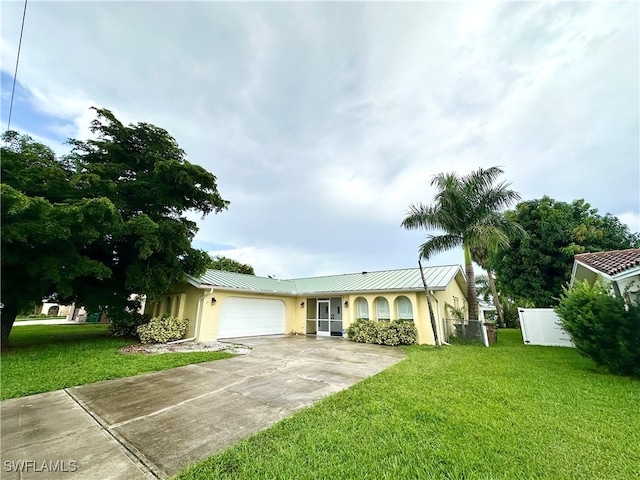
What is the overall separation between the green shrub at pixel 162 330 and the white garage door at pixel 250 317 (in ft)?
6.07

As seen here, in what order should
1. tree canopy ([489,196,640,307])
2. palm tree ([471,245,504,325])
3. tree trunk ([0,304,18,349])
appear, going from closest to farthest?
1. tree trunk ([0,304,18,349])
2. tree canopy ([489,196,640,307])
3. palm tree ([471,245,504,325])

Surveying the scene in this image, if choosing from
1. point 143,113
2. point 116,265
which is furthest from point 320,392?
point 143,113

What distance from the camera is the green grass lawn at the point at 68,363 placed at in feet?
18.9

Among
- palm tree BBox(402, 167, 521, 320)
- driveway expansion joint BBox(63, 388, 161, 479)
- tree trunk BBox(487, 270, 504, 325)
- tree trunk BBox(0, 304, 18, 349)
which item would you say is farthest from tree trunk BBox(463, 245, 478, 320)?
tree trunk BBox(0, 304, 18, 349)

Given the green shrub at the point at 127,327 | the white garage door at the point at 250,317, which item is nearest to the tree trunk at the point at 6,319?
the green shrub at the point at 127,327

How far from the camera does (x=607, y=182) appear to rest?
40.3 ft

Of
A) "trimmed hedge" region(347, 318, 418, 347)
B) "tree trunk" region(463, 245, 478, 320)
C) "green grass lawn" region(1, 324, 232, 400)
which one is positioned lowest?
"green grass lawn" region(1, 324, 232, 400)

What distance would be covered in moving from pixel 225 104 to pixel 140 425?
11.4 m

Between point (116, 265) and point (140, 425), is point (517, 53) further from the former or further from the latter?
point (116, 265)

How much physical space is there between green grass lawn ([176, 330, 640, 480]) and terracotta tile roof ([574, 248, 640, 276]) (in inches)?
116

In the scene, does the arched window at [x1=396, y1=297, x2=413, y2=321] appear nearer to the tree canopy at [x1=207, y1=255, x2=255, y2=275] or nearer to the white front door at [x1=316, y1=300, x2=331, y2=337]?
the white front door at [x1=316, y1=300, x2=331, y2=337]

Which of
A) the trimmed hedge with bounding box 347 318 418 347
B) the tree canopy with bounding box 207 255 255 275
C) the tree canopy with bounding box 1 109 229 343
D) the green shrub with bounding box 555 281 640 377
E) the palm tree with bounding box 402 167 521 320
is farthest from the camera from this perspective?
the tree canopy with bounding box 207 255 255 275

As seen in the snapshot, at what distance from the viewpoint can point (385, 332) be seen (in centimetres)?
1237

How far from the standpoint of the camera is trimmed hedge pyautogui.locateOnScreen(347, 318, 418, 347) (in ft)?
39.4
